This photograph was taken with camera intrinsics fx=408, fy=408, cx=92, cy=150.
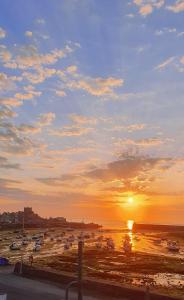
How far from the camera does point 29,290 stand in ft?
117

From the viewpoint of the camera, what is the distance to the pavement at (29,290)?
1301 inches

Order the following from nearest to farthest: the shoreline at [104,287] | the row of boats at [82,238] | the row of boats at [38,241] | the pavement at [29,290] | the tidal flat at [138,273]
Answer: the shoreline at [104,287] < the pavement at [29,290] < the tidal flat at [138,273] < the row of boats at [82,238] < the row of boats at [38,241]

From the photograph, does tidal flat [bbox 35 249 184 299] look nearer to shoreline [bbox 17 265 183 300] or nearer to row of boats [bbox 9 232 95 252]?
shoreline [bbox 17 265 183 300]

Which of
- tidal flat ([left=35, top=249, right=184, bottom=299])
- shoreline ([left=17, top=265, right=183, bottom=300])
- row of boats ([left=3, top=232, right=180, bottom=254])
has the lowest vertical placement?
tidal flat ([left=35, top=249, right=184, bottom=299])

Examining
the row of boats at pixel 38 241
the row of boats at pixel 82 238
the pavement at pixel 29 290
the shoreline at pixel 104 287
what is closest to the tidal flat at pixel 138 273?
the pavement at pixel 29 290

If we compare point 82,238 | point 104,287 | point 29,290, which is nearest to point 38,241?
point 82,238

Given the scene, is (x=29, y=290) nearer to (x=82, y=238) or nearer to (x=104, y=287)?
(x=104, y=287)

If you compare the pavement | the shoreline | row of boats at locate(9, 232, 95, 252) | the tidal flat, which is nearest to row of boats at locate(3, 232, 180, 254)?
row of boats at locate(9, 232, 95, 252)

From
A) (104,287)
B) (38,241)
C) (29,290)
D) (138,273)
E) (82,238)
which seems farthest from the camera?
(38,241)

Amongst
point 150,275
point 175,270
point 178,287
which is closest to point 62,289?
point 178,287

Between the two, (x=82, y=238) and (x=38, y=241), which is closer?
(x=82, y=238)

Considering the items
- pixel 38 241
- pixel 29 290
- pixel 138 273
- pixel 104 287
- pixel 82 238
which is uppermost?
pixel 82 238

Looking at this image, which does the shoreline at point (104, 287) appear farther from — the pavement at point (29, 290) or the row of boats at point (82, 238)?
the row of boats at point (82, 238)

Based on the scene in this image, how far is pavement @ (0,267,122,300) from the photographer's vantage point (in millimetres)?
33050
